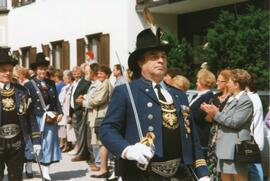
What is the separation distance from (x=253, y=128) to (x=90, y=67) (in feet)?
13.7

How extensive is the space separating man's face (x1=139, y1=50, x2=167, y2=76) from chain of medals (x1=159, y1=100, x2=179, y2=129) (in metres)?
0.21

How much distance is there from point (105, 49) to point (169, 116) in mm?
13424

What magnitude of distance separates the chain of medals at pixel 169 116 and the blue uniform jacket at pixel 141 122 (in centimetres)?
3

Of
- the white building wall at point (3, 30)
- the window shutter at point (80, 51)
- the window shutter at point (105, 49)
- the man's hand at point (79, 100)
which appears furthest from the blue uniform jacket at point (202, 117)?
the white building wall at point (3, 30)

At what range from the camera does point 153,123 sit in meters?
3.90

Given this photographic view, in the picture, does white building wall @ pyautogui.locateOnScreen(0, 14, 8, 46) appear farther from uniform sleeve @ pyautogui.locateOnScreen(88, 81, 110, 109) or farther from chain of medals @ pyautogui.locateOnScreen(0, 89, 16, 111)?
chain of medals @ pyautogui.locateOnScreen(0, 89, 16, 111)

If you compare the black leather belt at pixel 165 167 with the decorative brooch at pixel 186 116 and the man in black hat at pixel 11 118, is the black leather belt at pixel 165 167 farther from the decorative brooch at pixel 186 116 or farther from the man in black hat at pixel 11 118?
the man in black hat at pixel 11 118

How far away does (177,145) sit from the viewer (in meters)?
3.94

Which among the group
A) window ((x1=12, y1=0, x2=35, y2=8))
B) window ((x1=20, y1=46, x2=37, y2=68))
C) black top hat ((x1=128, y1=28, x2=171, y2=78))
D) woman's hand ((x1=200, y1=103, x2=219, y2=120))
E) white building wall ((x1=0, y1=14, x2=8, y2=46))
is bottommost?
woman's hand ((x1=200, y1=103, x2=219, y2=120))

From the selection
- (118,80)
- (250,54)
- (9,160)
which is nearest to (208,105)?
(9,160)

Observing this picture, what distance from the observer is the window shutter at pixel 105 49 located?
17.2 metres

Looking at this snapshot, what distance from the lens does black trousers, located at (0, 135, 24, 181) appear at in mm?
6418

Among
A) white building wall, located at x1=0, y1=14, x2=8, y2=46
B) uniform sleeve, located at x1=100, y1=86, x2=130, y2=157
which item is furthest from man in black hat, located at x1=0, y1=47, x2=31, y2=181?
white building wall, located at x1=0, y1=14, x2=8, y2=46

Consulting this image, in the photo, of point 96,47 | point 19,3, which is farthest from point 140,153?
point 19,3
